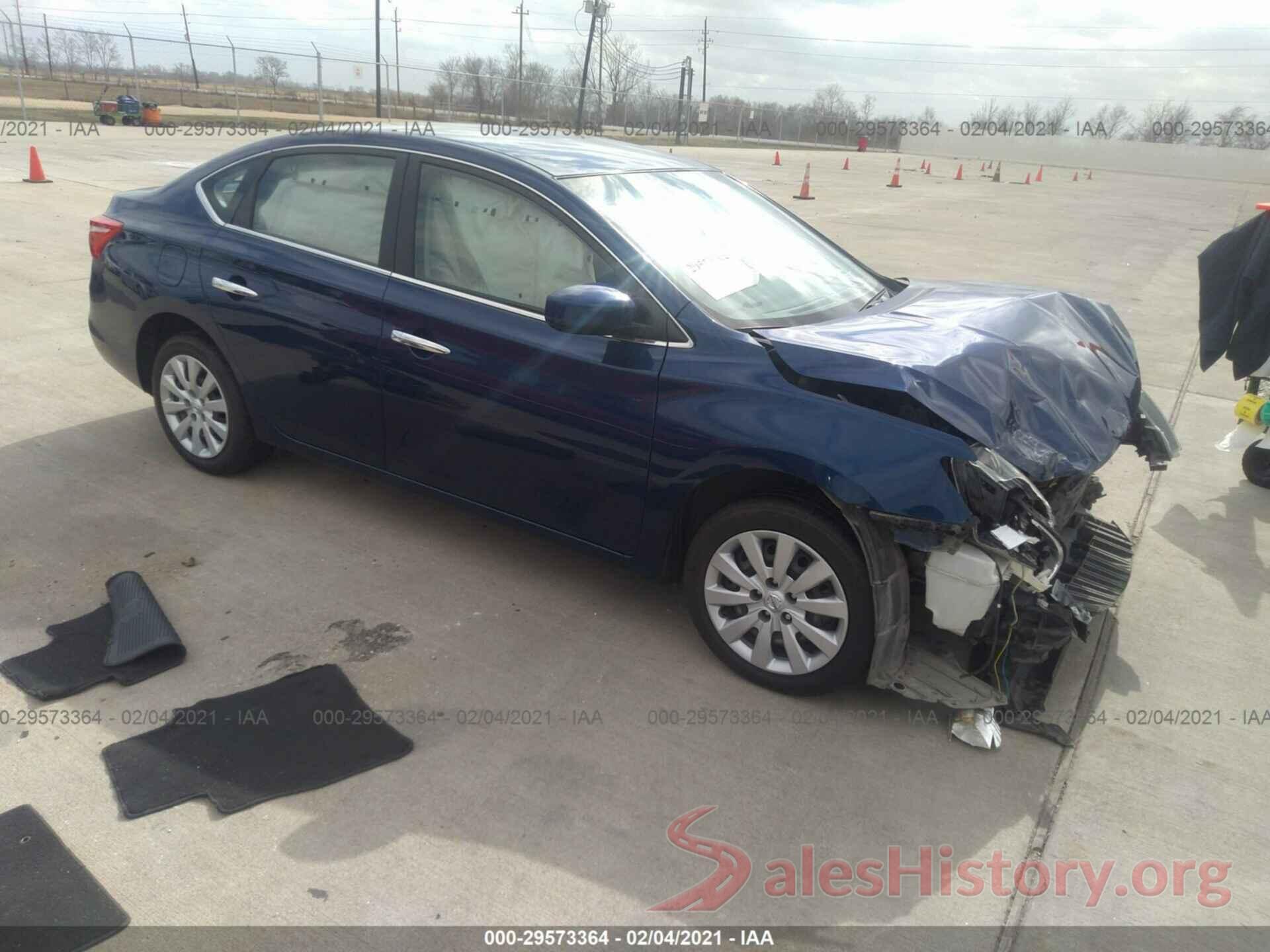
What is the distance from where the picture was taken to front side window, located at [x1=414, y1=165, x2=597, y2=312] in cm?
358

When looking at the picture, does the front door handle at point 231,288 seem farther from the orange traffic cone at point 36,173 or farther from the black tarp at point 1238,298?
the orange traffic cone at point 36,173

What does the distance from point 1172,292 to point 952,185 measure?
20966 millimetres

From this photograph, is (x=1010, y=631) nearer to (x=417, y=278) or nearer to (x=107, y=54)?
(x=417, y=278)

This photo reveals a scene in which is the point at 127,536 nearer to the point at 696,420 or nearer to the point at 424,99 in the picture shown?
the point at 696,420

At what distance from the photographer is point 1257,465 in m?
5.45

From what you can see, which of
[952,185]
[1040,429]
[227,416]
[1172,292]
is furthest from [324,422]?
[952,185]

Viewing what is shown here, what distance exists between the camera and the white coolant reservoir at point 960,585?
2.98 meters

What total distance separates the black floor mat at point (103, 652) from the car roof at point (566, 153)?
2.11m

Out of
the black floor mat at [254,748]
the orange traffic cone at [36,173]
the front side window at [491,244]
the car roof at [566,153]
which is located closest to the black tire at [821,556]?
the front side window at [491,244]

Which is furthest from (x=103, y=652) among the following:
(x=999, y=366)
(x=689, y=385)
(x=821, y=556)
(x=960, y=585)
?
(x=999, y=366)

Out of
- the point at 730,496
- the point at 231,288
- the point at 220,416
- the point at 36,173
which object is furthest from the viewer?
the point at 36,173

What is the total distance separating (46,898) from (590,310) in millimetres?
2226

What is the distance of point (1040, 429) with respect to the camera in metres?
3.30

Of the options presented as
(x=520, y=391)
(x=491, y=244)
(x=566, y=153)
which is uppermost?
(x=566, y=153)
